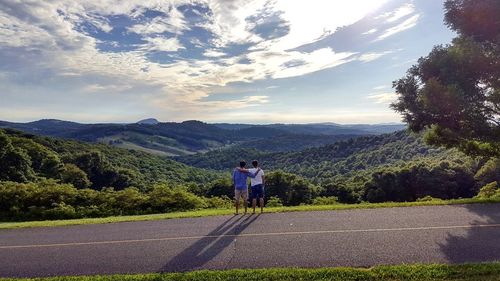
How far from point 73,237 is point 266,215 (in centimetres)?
646

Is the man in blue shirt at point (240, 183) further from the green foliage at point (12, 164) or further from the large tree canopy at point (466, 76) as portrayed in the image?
the green foliage at point (12, 164)

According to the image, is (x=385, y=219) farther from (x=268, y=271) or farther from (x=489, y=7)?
(x=489, y=7)

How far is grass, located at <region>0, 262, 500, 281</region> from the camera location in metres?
7.32

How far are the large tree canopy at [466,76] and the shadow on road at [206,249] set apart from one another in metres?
9.10

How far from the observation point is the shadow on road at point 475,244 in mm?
8219

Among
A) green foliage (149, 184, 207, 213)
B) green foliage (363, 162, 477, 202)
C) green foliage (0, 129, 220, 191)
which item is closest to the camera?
green foliage (149, 184, 207, 213)

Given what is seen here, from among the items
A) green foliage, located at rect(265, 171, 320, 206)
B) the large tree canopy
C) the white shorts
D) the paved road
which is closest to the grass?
the paved road

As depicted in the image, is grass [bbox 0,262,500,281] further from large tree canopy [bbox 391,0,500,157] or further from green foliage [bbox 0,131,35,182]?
green foliage [bbox 0,131,35,182]

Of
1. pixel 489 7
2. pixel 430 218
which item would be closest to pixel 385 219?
pixel 430 218

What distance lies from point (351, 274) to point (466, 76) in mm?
11206

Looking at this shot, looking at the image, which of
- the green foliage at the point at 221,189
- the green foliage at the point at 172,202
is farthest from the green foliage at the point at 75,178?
the green foliage at the point at 172,202

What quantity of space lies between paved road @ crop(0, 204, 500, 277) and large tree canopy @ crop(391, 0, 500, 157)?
3.97 metres

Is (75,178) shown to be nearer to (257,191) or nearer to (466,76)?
(257,191)

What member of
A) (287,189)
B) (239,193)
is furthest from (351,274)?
(287,189)
